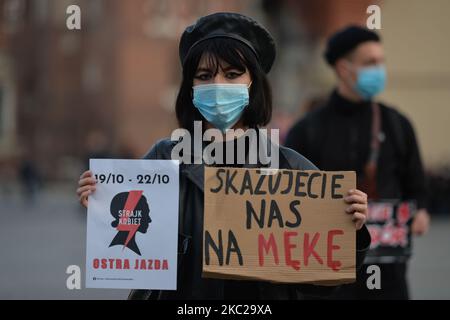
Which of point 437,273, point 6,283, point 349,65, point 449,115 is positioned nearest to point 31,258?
point 6,283

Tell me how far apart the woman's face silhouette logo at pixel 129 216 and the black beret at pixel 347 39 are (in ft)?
9.31

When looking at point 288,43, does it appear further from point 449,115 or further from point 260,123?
point 260,123

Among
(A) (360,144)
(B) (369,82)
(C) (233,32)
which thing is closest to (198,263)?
(C) (233,32)

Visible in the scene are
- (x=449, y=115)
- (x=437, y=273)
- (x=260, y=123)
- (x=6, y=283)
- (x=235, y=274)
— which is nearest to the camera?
(x=235, y=274)

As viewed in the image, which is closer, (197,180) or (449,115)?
(197,180)

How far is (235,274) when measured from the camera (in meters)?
3.26

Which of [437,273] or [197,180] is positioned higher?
[197,180]

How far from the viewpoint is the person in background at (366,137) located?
18.1 feet

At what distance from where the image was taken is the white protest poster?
3.35 m

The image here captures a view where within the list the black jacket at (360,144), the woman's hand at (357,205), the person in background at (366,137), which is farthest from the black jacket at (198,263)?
the black jacket at (360,144)

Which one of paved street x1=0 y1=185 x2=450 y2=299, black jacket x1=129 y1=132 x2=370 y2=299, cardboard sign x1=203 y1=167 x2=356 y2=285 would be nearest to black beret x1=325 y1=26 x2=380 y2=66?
paved street x1=0 y1=185 x2=450 y2=299

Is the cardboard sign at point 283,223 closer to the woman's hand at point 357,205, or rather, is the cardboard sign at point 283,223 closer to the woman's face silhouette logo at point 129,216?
the woman's hand at point 357,205

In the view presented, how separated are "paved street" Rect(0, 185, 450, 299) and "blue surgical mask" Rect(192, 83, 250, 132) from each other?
2432mm

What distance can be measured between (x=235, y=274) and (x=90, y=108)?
37746 mm
